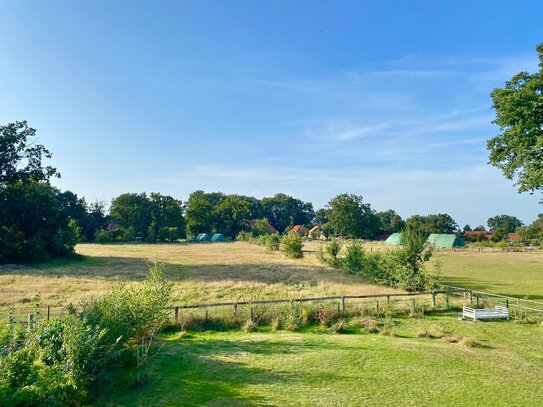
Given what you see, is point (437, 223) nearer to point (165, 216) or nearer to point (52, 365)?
point (165, 216)

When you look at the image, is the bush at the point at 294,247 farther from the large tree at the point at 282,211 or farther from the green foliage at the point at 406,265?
the large tree at the point at 282,211

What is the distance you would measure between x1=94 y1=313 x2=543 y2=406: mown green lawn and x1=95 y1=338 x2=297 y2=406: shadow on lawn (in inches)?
1.1

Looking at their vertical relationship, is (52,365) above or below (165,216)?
below

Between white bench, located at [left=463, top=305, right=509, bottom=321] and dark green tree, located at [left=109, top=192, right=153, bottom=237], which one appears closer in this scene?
white bench, located at [left=463, top=305, right=509, bottom=321]

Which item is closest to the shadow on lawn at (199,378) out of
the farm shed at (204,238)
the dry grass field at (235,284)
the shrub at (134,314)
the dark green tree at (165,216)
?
the shrub at (134,314)

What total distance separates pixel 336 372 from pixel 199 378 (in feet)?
12.7

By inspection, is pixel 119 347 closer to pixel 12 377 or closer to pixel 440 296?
pixel 12 377

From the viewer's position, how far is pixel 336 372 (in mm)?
10828

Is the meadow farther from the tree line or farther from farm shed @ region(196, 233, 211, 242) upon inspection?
farm shed @ region(196, 233, 211, 242)

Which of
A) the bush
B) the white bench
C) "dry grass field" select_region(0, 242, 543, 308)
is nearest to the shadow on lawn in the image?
"dry grass field" select_region(0, 242, 543, 308)

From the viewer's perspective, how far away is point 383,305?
18.9m

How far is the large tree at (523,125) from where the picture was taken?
23266mm

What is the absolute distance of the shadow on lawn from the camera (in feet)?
30.0

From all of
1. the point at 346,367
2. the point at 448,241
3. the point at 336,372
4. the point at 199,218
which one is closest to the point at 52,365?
the point at 336,372
